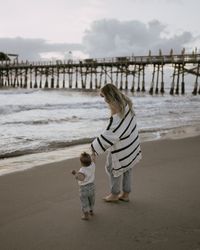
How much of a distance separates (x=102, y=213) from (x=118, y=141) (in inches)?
28.4

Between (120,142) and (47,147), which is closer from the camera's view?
(120,142)

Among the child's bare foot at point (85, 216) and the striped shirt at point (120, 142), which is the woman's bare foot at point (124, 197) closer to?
the striped shirt at point (120, 142)

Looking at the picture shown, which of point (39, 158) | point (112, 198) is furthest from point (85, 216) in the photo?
point (39, 158)

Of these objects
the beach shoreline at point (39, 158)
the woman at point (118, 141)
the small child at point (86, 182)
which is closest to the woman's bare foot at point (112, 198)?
the woman at point (118, 141)

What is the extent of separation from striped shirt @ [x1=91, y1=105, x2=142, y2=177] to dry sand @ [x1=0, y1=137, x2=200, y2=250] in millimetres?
433

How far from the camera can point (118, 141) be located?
400cm

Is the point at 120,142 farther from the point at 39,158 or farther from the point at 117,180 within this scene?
the point at 39,158

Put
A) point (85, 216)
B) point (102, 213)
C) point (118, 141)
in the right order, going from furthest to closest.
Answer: point (118, 141), point (102, 213), point (85, 216)

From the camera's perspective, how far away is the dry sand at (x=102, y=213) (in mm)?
3184

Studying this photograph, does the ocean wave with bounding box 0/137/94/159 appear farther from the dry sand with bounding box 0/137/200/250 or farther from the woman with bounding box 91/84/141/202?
the woman with bounding box 91/84/141/202

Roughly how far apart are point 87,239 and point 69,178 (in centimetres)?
209

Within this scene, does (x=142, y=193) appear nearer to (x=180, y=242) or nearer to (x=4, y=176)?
(x=180, y=242)

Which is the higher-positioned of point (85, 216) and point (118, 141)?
point (118, 141)

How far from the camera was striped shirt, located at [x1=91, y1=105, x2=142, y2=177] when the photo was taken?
391 cm
